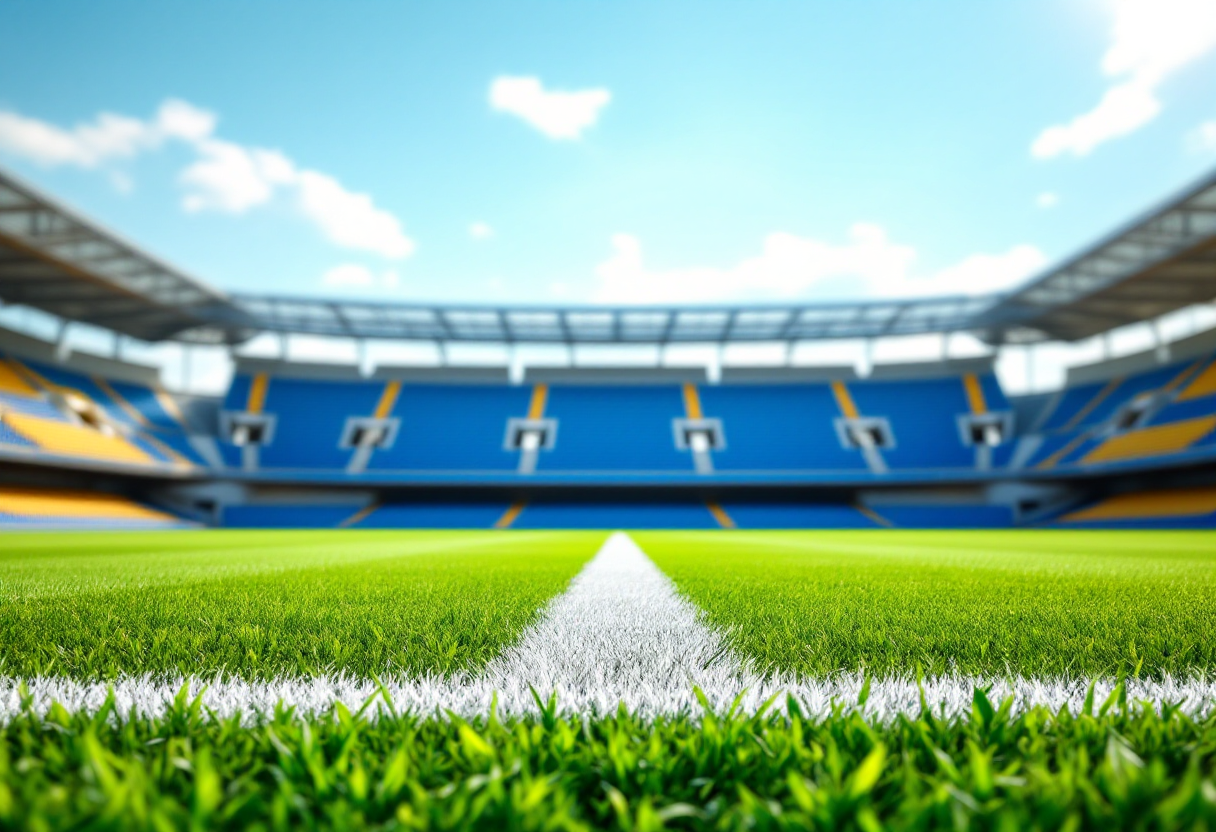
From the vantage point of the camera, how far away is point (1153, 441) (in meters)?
20.8

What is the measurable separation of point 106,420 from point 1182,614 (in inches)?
1140

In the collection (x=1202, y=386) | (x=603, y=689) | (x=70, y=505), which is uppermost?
(x=1202, y=386)

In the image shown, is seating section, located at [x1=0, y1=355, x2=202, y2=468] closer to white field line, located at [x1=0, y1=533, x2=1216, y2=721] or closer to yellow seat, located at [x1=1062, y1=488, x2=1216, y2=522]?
white field line, located at [x1=0, y1=533, x2=1216, y2=721]

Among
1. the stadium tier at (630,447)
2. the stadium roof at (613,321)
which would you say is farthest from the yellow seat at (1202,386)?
the stadium roof at (613,321)

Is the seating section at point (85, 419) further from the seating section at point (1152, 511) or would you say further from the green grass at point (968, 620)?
the seating section at point (1152, 511)

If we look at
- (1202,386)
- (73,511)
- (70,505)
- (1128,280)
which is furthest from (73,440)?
(1202,386)

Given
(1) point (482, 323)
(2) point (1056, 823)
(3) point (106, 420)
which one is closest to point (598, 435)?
(1) point (482, 323)

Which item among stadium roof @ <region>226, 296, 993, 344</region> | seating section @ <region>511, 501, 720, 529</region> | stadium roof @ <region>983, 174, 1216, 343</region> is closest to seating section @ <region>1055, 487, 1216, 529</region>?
stadium roof @ <region>983, 174, 1216, 343</region>

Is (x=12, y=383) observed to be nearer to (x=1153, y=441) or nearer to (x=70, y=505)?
(x=70, y=505)

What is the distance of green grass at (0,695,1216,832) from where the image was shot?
26.0 inches

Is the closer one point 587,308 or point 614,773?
point 614,773

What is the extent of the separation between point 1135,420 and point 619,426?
19.1m

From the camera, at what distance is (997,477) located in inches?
965

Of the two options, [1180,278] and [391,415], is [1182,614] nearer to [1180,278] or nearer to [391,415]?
[1180,278]
